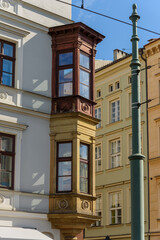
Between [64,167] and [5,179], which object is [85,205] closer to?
[64,167]

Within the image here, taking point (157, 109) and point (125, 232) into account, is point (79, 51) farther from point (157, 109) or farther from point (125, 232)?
point (125, 232)

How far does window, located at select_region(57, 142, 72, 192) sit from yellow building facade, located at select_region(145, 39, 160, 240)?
12.5 metres

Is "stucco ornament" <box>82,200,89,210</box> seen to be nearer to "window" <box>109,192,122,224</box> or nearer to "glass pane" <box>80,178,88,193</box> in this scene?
"glass pane" <box>80,178,88,193</box>

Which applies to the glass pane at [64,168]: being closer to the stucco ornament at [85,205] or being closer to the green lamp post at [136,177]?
Answer: the stucco ornament at [85,205]

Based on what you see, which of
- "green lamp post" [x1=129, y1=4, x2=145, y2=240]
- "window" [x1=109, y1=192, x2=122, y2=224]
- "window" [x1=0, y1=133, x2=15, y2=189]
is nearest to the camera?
"green lamp post" [x1=129, y1=4, x2=145, y2=240]

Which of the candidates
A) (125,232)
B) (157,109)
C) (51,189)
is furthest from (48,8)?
(125,232)

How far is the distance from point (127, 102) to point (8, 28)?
17.2 metres

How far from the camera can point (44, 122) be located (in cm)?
2069

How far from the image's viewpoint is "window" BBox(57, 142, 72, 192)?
20125 millimetres

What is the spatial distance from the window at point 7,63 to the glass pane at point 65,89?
2074mm

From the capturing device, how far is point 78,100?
20766 mm

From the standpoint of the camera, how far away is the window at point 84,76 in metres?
21.4

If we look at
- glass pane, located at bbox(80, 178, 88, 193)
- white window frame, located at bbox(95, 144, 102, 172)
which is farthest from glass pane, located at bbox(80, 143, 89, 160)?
white window frame, located at bbox(95, 144, 102, 172)

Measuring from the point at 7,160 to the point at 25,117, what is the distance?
1800 mm
